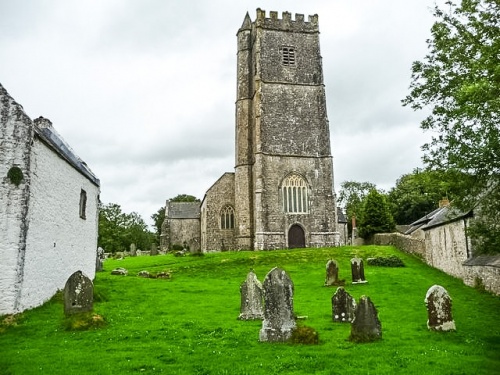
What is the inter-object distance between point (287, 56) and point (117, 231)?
121 ft

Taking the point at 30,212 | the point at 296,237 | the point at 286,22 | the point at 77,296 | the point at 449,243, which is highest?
the point at 286,22

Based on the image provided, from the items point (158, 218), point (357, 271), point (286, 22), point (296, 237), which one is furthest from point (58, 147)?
point (158, 218)

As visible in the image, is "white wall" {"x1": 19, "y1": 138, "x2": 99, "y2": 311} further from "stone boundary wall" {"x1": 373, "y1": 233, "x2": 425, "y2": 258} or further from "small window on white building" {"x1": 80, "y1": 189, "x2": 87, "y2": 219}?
"stone boundary wall" {"x1": 373, "y1": 233, "x2": 425, "y2": 258}

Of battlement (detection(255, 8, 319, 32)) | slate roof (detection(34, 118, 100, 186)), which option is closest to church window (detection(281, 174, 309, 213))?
battlement (detection(255, 8, 319, 32))

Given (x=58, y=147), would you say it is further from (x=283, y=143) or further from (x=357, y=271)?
(x=283, y=143)

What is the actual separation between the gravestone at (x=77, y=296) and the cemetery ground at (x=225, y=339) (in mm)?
413

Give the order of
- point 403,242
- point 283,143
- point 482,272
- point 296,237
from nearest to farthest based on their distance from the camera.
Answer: point 482,272, point 403,242, point 296,237, point 283,143

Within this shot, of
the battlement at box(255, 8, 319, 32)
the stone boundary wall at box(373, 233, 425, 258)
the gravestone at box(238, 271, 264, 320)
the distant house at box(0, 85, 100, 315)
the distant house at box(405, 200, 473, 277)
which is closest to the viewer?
the distant house at box(0, 85, 100, 315)

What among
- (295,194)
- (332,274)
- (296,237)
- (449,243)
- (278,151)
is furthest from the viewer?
(278,151)

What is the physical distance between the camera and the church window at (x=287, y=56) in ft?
145

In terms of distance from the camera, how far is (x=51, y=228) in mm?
15406

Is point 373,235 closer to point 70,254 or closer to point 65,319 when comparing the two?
point 70,254

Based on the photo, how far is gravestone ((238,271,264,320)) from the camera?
1399 centimetres

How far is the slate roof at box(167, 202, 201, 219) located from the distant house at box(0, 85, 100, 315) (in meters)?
41.8
